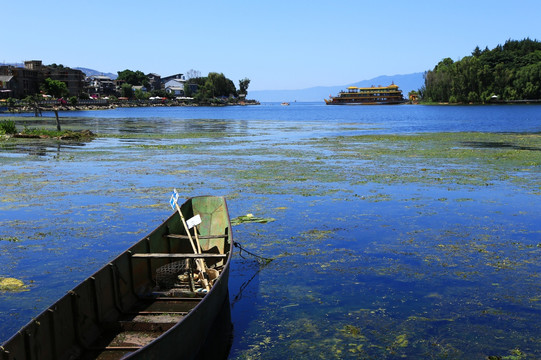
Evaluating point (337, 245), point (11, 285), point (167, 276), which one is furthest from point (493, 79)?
point (11, 285)

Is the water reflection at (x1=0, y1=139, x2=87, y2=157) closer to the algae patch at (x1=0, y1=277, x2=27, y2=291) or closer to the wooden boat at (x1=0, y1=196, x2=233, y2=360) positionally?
the algae patch at (x1=0, y1=277, x2=27, y2=291)

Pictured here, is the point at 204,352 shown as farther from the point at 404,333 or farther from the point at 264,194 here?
the point at 264,194

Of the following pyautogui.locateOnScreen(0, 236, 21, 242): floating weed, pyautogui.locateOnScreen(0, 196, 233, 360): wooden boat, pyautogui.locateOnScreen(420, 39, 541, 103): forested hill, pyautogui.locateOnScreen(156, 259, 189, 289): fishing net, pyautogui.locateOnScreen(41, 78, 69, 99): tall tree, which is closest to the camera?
pyautogui.locateOnScreen(0, 196, 233, 360): wooden boat

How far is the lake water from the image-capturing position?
8.95 metres

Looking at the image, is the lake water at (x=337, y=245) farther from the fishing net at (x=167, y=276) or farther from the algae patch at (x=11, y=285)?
the fishing net at (x=167, y=276)

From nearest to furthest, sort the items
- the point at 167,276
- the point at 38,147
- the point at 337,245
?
the point at 167,276
the point at 337,245
the point at 38,147

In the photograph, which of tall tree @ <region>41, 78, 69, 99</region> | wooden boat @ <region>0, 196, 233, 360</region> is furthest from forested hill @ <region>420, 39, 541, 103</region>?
wooden boat @ <region>0, 196, 233, 360</region>

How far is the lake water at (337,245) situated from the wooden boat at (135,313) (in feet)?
3.67

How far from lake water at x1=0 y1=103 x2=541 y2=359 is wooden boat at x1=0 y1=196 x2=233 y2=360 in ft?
3.67

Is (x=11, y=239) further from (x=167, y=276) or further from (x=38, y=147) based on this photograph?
(x=38, y=147)

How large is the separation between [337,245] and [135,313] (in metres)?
6.35

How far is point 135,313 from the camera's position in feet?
29.5

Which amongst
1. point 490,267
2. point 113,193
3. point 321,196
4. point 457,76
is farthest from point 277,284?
point 457,76

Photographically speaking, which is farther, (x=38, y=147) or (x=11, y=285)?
(x=38, y=147)
